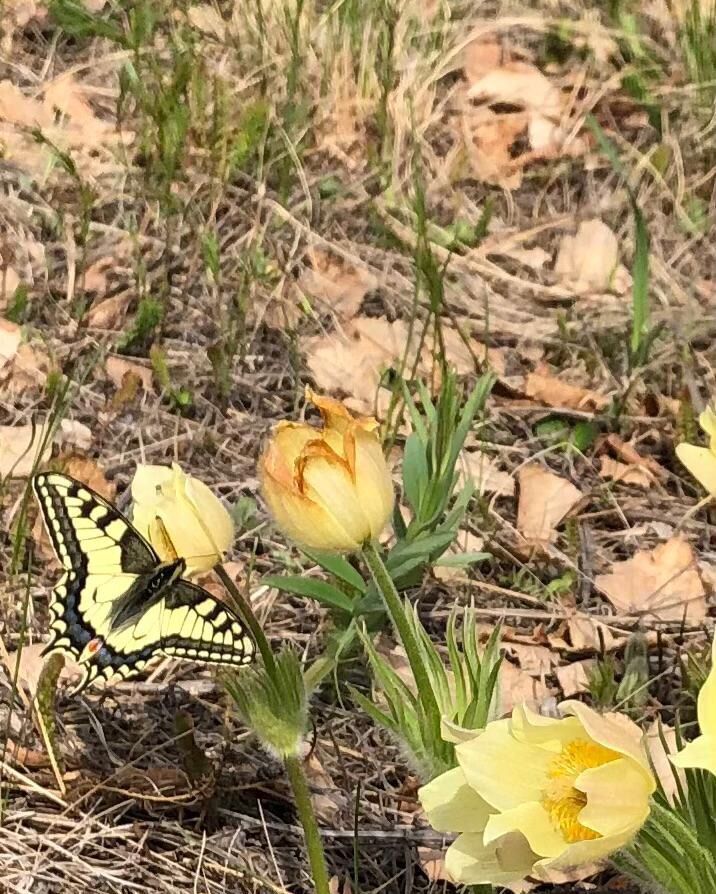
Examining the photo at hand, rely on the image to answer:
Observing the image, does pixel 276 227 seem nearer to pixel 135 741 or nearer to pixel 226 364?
pixel 226 364

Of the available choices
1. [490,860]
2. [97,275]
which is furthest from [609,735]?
[97,275]

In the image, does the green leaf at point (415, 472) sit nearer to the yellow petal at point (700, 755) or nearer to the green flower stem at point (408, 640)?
the green flower stem at point (408, 640)

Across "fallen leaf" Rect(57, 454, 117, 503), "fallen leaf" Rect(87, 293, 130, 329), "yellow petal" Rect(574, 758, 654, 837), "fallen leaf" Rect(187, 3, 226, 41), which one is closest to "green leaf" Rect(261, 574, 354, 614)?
"fallen leaf" Rect(57, 454, 117, 503)

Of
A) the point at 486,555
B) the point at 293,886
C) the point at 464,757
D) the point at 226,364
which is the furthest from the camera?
the point at 226,364

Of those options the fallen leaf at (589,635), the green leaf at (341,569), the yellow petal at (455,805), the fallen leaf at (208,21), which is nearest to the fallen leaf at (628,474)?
the fallen leaf at (589,635)

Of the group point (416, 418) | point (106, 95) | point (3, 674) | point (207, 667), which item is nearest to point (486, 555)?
point (416, 418)

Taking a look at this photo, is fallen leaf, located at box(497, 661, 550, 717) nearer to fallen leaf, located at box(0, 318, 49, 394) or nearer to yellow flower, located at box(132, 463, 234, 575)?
yellow flower, located at box(132, 463, 234, 575)

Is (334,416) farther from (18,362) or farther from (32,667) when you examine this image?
(18,362)
